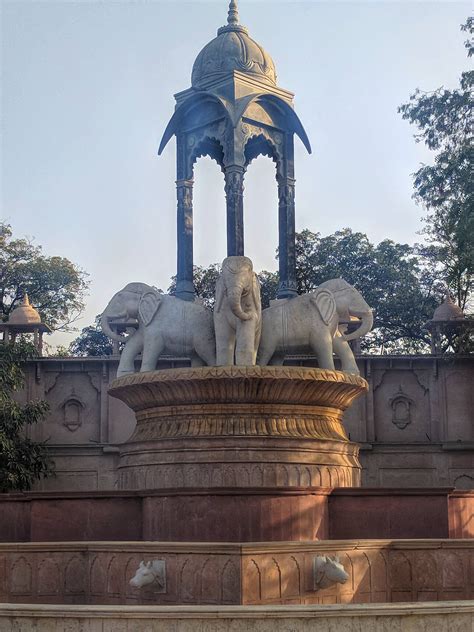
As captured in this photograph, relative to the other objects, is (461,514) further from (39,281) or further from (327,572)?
(39,281)

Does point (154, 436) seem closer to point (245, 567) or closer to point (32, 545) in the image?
point (32, 545)

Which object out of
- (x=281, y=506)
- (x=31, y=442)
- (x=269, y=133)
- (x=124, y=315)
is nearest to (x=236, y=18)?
(x=269, y=133)

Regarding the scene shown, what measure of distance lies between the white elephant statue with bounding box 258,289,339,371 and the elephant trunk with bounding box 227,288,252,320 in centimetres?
72

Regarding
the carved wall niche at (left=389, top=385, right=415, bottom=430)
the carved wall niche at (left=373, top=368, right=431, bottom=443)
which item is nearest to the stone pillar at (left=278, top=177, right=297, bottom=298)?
the carved wall niche at (left=373, top=368, right=431, bottom=443)

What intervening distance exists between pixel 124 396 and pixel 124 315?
1.80m

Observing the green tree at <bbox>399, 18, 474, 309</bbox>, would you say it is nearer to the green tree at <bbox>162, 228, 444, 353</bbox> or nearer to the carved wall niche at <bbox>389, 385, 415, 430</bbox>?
the carved wall niche at <bbox>389, 385, 415, 430</bbox>

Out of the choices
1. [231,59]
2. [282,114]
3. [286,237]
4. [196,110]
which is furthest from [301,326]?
[231,59]

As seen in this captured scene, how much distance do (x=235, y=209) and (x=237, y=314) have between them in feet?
10.3

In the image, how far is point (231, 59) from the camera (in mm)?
16688

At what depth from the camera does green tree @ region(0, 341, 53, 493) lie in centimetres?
2458

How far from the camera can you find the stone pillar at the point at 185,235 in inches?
645

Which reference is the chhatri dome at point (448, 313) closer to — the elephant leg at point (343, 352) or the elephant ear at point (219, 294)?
the elephant leg at point (343, 352)

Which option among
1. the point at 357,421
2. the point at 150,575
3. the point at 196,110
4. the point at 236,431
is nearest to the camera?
the point at 150,575

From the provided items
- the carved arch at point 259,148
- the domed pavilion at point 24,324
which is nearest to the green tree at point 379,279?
the domed pavilion at point 24,324
